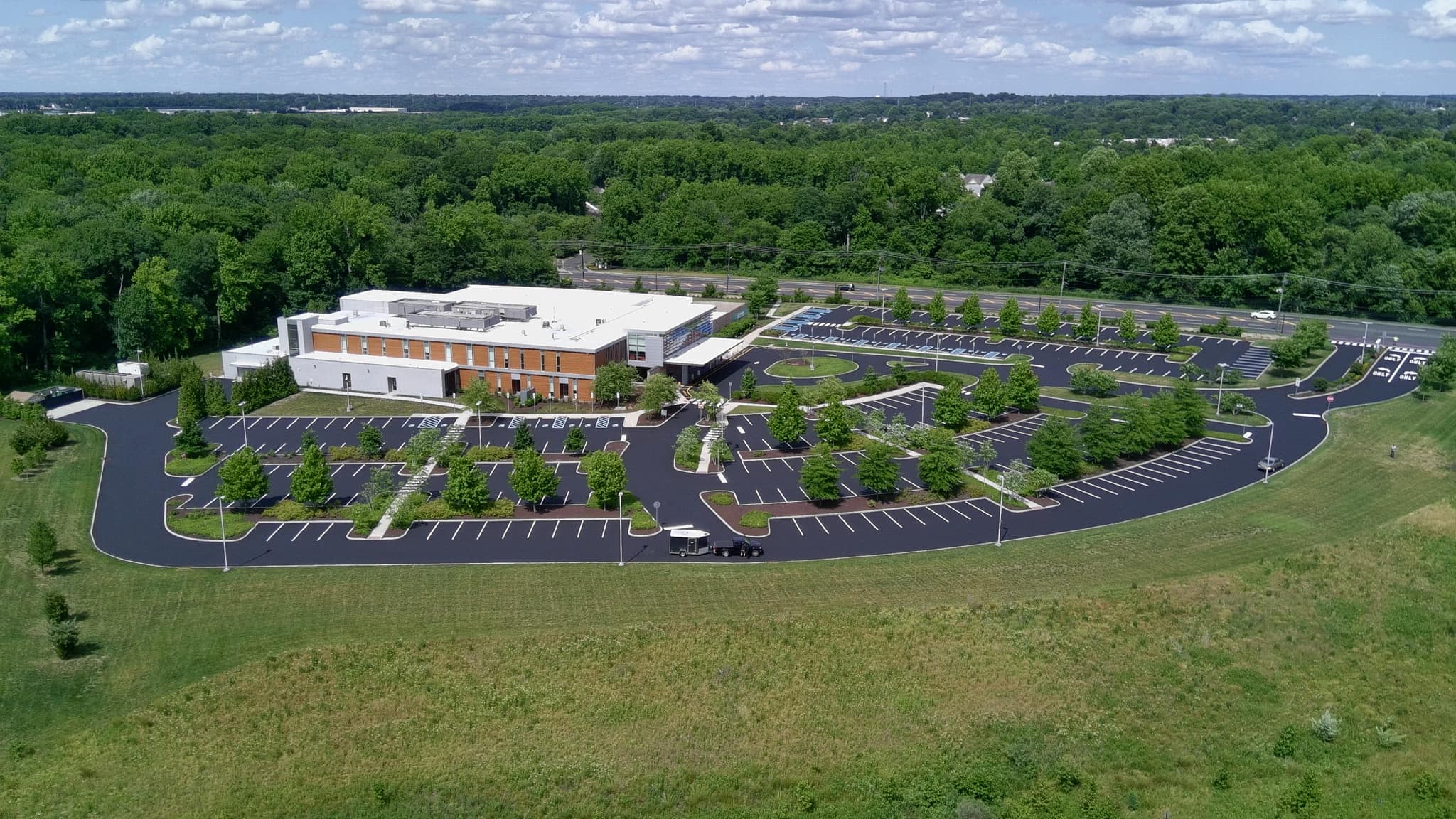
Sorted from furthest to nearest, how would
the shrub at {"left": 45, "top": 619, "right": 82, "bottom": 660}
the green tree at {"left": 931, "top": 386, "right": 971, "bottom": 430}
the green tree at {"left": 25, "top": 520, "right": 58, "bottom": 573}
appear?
the green tree at {"left": 931, "top": 386, "right": 971, "bottom": 430} < the green tree at {"left": 25, "top": 520, "right": 58, "bottom": 573} < the shrub at {"left": 45, "top": 619, "right": 82, "bottom": 660}

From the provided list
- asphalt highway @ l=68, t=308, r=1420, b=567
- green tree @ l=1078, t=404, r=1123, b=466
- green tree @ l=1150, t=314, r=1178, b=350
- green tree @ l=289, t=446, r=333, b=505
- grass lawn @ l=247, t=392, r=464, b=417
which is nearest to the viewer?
asphalt highway @ l=68, t=308, r=1420, b=567

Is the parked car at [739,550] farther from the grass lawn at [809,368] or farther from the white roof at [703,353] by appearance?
the grass lawn at [809,368]

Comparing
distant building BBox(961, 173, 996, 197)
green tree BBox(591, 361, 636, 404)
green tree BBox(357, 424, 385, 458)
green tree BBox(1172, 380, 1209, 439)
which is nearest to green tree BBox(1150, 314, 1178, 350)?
green tree BBox(1172, 380, 1209, 439)

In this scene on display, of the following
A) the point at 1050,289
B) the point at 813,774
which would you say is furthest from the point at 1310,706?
the point at 1050,289

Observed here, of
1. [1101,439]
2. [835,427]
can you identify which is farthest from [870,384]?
[1101,439]

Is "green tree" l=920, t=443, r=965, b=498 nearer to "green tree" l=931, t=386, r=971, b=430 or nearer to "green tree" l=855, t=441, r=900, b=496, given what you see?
"green tree" l=855, t=441, r=900, b=496

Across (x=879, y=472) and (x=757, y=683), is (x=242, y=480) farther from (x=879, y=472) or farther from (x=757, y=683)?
(x=879, y=472)
